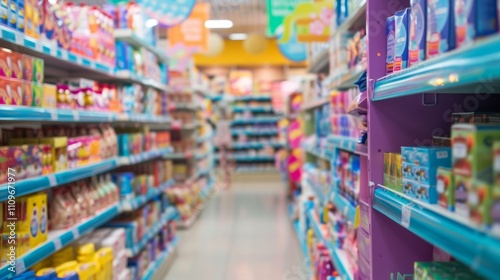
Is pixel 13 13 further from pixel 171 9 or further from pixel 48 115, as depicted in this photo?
pixel 171 9

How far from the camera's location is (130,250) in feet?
12.0

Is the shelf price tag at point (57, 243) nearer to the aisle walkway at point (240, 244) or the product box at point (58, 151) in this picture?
the product box at point (58, 151)

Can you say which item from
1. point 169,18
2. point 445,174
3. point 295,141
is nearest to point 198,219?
point 295,141

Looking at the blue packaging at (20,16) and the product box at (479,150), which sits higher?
the blue packaging at (20,16)

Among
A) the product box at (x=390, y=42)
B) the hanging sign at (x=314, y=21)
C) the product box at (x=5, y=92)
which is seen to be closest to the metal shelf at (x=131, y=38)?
the hanging sign at (x=314, y=21)

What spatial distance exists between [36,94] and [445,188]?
197 centimetres

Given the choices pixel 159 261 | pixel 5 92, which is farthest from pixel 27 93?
pixel 159 261

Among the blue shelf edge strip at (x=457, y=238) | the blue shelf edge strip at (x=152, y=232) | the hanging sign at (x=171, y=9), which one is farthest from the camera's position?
the hanging sign at (x=171, y=9)

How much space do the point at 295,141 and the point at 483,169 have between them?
21.8 ft

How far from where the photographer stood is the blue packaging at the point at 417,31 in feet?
4.57

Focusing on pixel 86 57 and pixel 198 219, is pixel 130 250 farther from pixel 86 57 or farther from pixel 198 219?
pixel 198 219

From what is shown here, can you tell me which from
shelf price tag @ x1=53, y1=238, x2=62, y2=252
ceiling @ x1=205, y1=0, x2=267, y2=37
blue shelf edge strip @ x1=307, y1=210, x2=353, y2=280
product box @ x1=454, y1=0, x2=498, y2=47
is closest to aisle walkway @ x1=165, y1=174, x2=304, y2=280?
blue shelf edge strip @ x1=307, y1=210, x2=353, y2=280

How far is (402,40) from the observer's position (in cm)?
162

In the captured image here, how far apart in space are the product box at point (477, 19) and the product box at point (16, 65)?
1915mm
